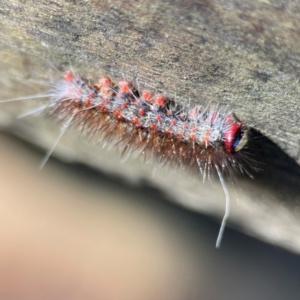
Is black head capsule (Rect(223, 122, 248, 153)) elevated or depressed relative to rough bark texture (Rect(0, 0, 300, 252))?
depressed

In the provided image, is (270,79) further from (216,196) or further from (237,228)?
(237,228)

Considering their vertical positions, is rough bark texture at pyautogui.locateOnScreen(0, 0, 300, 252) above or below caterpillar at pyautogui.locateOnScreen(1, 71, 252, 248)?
above

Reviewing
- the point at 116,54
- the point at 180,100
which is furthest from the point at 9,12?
the point at 180,100

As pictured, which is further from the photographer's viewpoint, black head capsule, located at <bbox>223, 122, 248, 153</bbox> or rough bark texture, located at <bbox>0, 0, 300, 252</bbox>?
black head capsule, located at <bbox>223, 122, 248, 153</bbox>

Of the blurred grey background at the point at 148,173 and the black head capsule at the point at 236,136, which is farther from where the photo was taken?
Answer: the black head capsule at the point at 236,136

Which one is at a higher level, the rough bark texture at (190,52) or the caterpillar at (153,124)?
the rough bark texture at (190,52)
